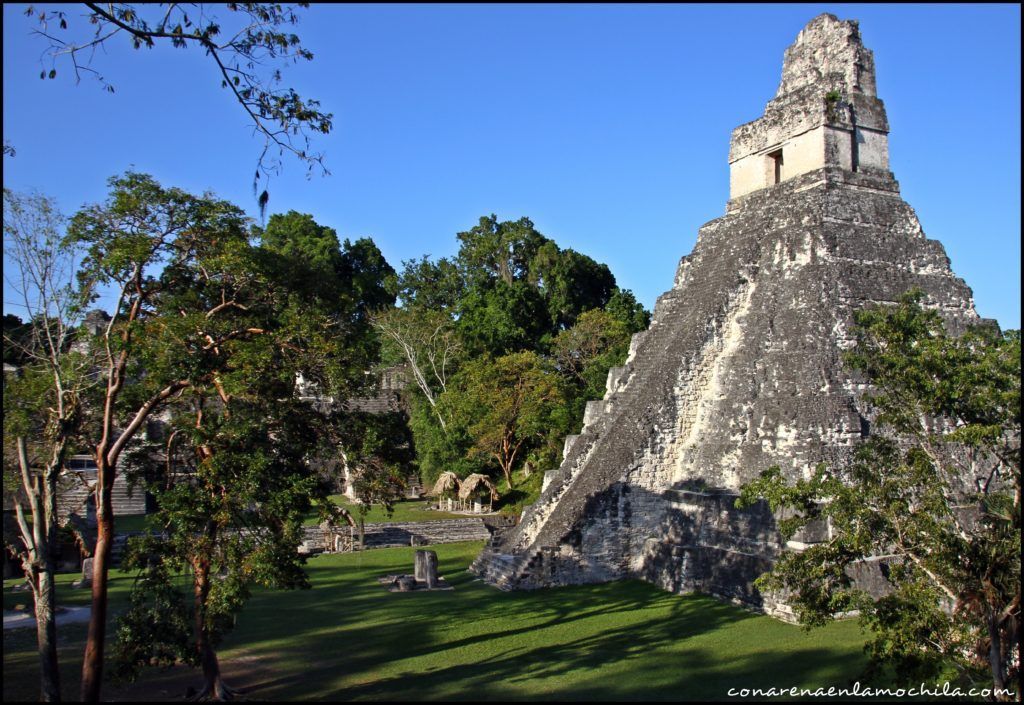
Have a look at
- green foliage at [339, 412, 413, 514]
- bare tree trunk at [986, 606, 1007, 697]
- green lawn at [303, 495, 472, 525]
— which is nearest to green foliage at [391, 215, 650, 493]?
green lawn at [303, 495, 472, 525]

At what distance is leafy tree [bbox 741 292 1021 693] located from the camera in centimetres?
665

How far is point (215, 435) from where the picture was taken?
9.14 metres

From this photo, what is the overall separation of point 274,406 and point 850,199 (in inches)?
428

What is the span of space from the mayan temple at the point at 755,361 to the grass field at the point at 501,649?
918 mm

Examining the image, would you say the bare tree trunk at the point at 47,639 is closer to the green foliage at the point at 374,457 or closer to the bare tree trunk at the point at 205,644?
the bare tree trunk at the point at 205,644

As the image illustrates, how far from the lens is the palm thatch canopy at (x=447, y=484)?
28.6 metres

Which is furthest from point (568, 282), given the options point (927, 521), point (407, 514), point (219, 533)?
point (927, 521)

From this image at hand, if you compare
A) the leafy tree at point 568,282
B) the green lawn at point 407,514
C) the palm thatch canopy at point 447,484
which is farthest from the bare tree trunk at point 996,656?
the leafy tree at point 568,282

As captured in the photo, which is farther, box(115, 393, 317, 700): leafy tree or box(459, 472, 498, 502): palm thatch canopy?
box(459, 472, 498, 502): palm thatch canopy

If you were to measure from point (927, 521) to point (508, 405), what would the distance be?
829 inches

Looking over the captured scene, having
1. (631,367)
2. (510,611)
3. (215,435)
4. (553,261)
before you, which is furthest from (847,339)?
(553,261)

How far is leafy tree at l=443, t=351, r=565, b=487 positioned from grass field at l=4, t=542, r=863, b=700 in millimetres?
11927

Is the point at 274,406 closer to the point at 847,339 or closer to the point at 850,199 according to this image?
the point at 847,339

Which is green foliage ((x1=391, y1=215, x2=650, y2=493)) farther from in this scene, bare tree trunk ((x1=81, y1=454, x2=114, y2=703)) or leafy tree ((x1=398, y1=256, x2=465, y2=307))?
bare tree trunk ((x1=81, y1=454, x2=114, y2=703))
